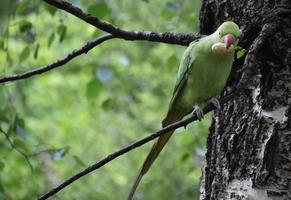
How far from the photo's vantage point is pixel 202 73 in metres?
1.74

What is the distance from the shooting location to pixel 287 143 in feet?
5.07

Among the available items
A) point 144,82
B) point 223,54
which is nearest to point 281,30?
point 223,54

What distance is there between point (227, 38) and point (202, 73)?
238mm

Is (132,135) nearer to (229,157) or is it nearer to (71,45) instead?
(71,45)

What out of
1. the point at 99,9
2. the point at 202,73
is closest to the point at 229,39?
the point at 202,73

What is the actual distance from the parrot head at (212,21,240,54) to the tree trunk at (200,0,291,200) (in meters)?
0.06

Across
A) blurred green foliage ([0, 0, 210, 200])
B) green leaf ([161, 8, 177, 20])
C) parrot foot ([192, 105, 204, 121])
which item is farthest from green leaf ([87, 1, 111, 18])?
blurred green foliage ([0, 0, 210, 200])

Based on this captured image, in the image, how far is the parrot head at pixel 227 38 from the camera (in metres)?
1.52

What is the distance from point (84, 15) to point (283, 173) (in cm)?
68

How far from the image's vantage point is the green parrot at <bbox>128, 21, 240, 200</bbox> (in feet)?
5.11

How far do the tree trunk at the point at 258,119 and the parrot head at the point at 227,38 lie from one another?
0.21 feet

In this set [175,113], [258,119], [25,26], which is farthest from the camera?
[25,26]

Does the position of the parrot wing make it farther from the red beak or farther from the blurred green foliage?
the blurred green foliage

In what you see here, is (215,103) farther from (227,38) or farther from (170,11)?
(170,11)
